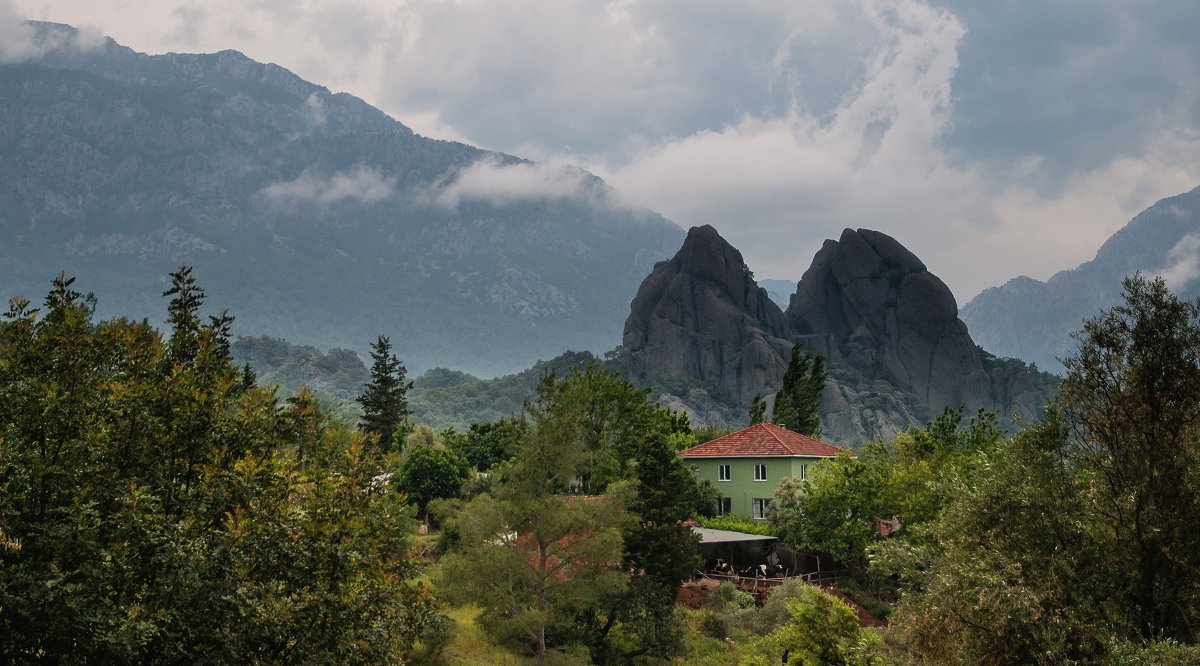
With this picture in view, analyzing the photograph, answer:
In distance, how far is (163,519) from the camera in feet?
40.1

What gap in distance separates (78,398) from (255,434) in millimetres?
2674

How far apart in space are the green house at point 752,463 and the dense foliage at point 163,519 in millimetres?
52745

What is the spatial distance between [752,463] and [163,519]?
189 ft

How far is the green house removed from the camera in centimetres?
6494

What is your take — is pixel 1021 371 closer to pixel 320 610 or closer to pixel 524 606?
pixel 524 606

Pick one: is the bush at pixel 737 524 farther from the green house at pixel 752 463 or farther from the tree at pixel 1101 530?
the tree at pixel 1101 530

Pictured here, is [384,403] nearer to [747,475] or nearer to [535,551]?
[747,475]

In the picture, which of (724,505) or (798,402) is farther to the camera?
(798,402)

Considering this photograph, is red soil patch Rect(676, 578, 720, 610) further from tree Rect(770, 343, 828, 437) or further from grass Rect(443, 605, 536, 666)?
tree Rect(770, 343, 828, 437)

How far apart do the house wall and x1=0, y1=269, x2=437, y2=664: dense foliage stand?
52727 mm

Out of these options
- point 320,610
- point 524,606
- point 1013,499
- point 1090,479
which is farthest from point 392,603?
point 524,606

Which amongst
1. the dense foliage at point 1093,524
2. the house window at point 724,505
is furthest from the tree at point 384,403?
the dense foliage at point 1093,524

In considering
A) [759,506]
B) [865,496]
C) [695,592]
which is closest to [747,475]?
[759,506]

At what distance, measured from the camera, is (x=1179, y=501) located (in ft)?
59.3
